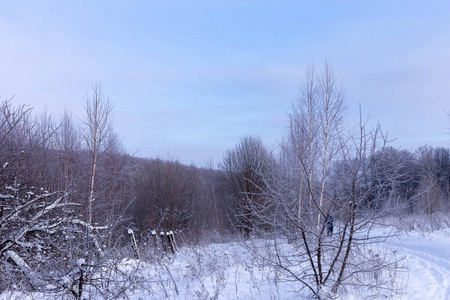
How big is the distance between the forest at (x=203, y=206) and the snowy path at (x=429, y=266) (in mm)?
457

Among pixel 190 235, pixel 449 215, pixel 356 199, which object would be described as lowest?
pixel 190 235

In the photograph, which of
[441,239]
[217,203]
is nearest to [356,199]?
[441,239]

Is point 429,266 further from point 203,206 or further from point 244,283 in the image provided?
point 203,206

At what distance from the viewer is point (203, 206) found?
2692cm

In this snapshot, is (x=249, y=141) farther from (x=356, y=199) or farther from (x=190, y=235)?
(x=356, y=199)

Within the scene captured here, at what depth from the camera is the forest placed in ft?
13.9

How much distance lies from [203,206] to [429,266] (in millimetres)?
19751

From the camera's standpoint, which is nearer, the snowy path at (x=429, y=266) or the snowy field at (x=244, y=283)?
the snowy field at (x=244, y=283)

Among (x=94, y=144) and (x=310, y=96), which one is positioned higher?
(x=310, y=96)

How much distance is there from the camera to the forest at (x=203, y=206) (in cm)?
424

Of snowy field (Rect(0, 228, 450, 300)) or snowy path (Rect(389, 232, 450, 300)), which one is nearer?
snowy field (Rect(0, 228, 450, 300))

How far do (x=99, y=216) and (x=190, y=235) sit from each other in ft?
28.4

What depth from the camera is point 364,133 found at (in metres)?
4.08

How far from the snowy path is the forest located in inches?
18.0
